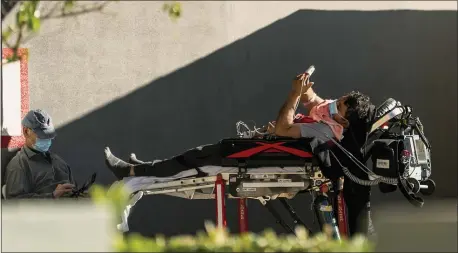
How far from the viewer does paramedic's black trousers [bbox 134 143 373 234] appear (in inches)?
266

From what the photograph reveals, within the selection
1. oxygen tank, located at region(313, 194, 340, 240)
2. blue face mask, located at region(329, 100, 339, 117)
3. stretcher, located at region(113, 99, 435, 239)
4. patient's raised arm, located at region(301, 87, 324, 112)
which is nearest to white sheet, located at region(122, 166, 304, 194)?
stretcher, located at region(113, 99, 435, 239)

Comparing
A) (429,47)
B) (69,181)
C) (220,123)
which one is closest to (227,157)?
(69,181)

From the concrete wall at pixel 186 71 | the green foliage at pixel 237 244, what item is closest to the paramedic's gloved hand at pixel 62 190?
the concrete wall at pixel 186 71

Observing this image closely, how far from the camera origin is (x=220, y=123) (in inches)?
353

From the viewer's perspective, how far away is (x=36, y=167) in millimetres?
7605

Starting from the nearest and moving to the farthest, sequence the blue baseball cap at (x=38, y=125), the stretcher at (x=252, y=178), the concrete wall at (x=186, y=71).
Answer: the stretcher at (x=252, y=178)
the blue baseball cap at (x=38, y=125)
the concrete wall at (x=186, y=71)

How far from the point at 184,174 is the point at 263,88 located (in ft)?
7.82

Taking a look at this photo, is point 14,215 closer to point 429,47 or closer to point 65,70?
point 65,70

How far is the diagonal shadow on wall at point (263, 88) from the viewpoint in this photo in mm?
8891

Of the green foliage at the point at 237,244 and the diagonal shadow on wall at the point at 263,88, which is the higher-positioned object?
the diagonal shadow on wall at the point at 263,88

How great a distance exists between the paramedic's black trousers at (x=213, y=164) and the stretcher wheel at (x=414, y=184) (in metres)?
0.34

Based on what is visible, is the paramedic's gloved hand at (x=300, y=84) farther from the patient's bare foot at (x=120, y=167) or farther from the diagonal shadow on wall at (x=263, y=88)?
the diagonal shadow on wall at (x=263, y=88)

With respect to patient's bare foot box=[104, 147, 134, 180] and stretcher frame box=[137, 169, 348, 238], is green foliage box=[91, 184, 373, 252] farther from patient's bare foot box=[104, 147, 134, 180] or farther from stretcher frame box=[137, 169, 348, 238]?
patient's bare foot box=[104, 147, 134, 180]

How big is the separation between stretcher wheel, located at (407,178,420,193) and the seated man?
2682mm
